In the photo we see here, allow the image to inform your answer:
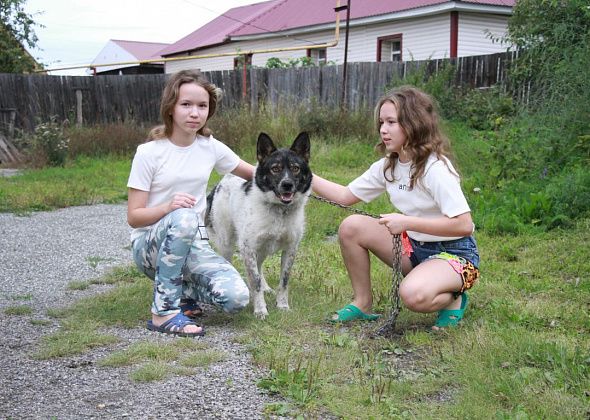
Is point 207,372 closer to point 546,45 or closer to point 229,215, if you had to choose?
point 229,215

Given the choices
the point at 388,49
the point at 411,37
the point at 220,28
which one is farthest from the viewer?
the point at 220,28

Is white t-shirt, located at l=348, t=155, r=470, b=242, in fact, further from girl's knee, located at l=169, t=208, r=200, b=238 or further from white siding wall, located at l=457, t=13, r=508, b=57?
white siding wall, located at l=457, t=13, r=508, b=57

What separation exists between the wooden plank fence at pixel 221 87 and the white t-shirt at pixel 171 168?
9.24 meters

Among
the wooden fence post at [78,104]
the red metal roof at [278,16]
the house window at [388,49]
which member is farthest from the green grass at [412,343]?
the house window at [388,49]

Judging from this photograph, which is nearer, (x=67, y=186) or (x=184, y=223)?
(x=184, y=223)

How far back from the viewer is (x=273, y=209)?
4391mm

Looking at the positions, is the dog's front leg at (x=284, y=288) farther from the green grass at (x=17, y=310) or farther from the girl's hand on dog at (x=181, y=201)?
→ the green grass at (x=17, y=310)

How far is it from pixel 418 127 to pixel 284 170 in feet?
3.18

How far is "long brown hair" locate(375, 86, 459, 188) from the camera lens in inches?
148

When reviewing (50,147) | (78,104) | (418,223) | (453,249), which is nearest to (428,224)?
(418,223)

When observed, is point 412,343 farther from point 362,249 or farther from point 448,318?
point 362,249

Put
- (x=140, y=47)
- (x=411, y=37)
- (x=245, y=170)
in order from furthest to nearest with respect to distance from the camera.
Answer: (x=140, y=47)
(x=411, y=37)
(x=245, y=170)

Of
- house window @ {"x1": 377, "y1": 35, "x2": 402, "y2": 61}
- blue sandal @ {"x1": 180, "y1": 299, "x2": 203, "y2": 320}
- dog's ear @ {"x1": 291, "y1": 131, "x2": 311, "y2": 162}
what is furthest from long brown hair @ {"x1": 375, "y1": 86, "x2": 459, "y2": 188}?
house window @ {"x1": 377, "y1": 35, "x2": 402, "y2": 61}

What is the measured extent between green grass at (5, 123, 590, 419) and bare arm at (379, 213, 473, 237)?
1.93 feet
